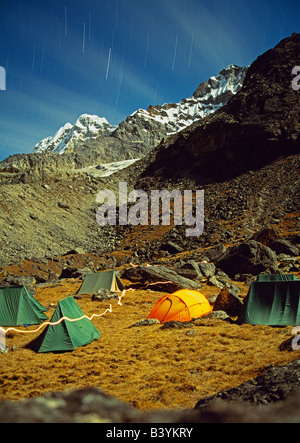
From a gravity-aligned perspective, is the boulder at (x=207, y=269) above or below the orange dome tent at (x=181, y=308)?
above

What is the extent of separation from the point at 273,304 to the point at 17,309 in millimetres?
12531

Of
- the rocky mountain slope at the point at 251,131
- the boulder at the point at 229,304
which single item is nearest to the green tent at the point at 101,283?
the boulder at the point at 229,304

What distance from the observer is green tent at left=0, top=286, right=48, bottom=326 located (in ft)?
45.9

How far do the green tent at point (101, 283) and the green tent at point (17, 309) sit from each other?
6.95m

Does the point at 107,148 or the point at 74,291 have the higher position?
the point at 107,148

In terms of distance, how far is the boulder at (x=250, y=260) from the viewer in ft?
73.0

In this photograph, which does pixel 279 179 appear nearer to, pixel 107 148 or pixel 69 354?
pixel 69 354

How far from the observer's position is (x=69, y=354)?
32.0 feet

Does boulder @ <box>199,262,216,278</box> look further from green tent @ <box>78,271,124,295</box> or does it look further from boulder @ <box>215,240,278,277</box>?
green tent @ <box>78,271,124,295</box>

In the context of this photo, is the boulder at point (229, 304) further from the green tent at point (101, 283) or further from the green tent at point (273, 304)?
the green tent at point (101, 283)

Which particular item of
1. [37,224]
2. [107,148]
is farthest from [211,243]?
[107,148]

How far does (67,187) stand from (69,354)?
50.4 metres

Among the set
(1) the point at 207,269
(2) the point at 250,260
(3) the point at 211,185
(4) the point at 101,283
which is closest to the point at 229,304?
(1) the point at 207,269

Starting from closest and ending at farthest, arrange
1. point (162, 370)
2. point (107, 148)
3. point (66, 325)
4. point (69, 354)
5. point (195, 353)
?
point (162, 370)
point (195, 353)
point (69, 354)
point (66, 325)
point (107, 148)
